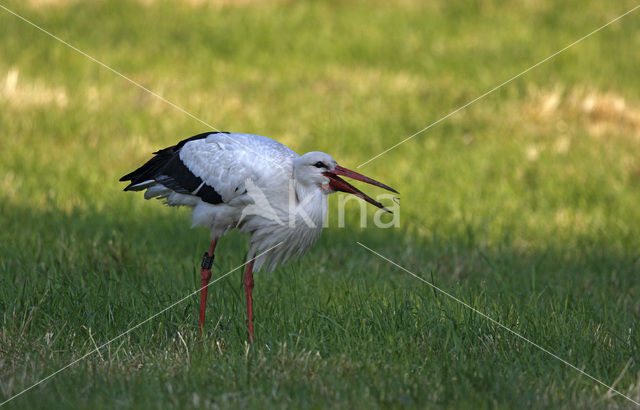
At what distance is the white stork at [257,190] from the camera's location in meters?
5.03

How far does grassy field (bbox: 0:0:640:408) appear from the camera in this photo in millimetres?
4234

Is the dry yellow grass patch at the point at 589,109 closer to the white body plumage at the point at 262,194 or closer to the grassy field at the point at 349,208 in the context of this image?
the grassy field at the point at 349,208

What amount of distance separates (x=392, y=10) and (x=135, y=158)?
6501mm

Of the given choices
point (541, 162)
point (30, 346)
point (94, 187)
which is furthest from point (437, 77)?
point (30, 346)

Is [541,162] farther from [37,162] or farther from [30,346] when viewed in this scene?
[30,346]

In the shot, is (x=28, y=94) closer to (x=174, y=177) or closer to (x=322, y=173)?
(x=174, y=177)

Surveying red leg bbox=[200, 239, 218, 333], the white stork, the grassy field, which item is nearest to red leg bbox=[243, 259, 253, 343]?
the white stork

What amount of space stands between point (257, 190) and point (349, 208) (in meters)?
3.37

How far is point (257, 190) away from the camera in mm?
5078

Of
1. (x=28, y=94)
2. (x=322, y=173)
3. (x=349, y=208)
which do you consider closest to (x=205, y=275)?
(x=322, y=173)

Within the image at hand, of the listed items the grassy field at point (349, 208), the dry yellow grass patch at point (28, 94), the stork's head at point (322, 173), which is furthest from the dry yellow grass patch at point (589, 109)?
the stork's head at point (322, 173)

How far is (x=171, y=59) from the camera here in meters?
12.4

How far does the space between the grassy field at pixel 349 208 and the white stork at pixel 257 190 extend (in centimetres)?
40

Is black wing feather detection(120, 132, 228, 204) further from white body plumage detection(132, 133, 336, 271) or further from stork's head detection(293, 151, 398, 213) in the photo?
stork's head detection(293, 151, 398, 213)
